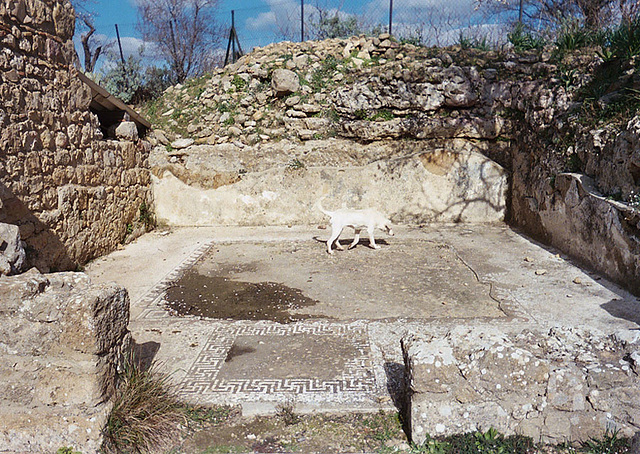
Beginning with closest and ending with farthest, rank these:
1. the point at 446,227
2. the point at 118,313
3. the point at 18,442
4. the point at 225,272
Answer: the point at 18,442
the point at 118,313
the point at 225,272
the point at 446,227

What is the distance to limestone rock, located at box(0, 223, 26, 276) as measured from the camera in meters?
3.12

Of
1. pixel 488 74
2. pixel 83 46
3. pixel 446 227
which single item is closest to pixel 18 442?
pixel 446 227

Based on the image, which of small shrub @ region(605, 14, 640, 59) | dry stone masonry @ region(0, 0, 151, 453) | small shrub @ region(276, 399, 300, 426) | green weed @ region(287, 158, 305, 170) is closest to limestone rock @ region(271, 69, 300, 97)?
green weed @ region(287, 158, 305, 170)

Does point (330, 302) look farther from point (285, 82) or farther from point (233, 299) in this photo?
point (285, 82)

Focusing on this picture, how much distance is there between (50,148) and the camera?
232 inches

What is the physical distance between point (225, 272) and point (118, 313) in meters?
3.57

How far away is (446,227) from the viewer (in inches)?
348

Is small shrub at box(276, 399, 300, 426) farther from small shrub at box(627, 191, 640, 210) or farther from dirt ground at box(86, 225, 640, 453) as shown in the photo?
small shrub at box(627, 191, 640, 210)

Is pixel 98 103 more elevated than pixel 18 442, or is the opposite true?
pixel 98 103

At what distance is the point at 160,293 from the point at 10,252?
2.28 metres

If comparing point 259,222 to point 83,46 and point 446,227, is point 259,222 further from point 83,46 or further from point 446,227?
point 83,46

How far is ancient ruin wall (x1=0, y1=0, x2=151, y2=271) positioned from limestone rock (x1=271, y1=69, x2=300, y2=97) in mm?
3915

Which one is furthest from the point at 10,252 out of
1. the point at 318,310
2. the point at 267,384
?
the point at 318,310

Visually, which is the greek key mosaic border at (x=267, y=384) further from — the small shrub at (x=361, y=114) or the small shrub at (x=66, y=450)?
the small shrub at (x=361, y=114)
